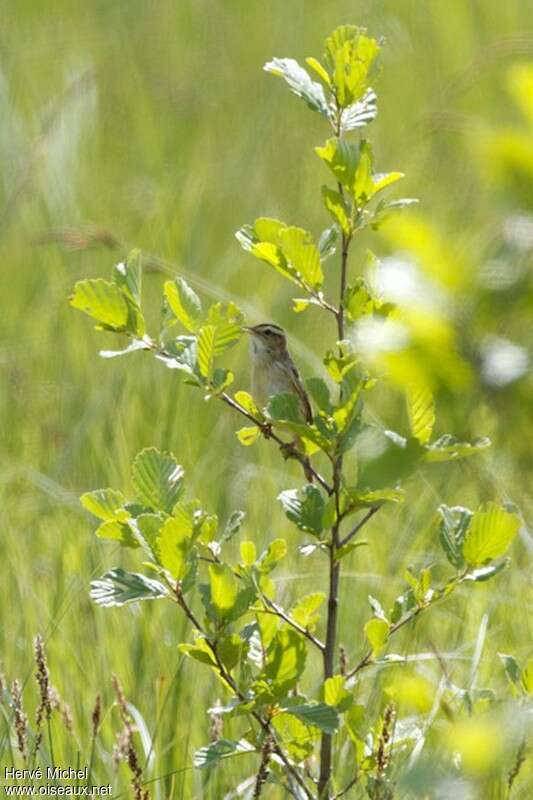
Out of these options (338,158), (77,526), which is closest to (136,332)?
(338,158)

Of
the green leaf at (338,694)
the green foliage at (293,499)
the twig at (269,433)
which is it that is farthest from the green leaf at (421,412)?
the green leaf at (338,694)

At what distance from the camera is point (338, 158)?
7.86 feet

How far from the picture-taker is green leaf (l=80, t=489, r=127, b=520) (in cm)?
247

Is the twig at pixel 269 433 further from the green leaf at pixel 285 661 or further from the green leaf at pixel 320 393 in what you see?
the green leaf at pixel 285 661

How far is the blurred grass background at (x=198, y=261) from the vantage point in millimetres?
3203

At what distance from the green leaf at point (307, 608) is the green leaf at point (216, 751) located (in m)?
0.24

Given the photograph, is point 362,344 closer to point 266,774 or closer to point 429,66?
point 266,774

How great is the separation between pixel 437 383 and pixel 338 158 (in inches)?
Result: 45.1

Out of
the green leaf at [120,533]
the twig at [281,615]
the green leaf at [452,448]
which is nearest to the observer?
the green leaf at [452,448]

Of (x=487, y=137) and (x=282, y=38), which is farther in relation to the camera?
(x=282, y=38)

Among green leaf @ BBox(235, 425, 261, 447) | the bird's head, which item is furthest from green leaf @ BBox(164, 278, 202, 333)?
the bird's head

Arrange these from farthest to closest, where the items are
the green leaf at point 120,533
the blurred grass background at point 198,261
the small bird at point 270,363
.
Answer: the small bird at point 270,363 < the blurred grass background at point 198,261 < the green leaf at point 120,533

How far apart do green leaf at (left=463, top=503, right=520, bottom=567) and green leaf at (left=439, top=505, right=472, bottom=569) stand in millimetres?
24

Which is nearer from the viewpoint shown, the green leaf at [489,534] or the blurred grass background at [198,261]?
the green leaf at [489,534]
